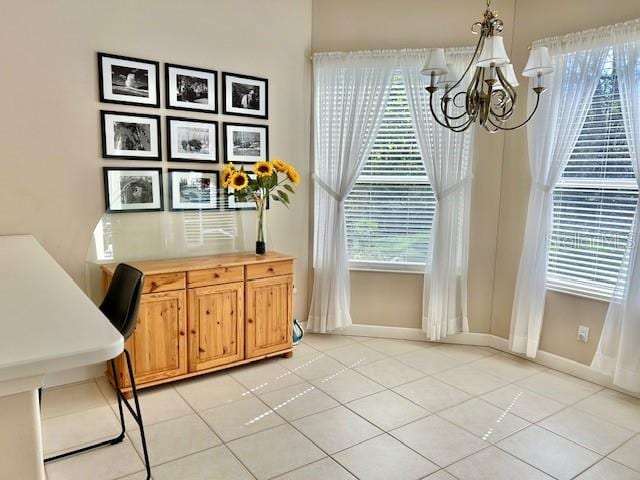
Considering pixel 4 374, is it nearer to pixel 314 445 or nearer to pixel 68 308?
pixel 68 308

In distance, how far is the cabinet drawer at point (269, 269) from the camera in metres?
3.33

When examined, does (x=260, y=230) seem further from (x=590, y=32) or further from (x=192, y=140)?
(x=590, y=32)

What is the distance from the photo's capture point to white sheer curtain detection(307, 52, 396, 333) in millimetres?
3795

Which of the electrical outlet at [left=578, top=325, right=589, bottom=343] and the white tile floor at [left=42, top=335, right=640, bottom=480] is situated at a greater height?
the electrical outlet at [left=578, top=325, right=589, bottom=343]

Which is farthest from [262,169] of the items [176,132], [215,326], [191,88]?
[215,326]

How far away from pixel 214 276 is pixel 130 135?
114 centimetres

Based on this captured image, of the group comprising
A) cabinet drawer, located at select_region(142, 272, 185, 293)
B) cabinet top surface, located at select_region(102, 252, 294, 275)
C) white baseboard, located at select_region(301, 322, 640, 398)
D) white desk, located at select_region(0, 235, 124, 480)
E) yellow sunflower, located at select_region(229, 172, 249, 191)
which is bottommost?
white baseboard, located at select_region(301, 322, 640, 398)

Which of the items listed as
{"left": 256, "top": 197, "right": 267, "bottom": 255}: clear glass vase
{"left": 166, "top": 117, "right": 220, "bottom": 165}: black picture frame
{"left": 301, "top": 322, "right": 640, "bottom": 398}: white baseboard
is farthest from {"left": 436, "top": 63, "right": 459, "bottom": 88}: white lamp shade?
{"left": 301, "top": 322, "right": 640, "bottom": 398}: white baseboard

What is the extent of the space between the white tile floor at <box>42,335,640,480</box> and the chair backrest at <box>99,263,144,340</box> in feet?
2.32

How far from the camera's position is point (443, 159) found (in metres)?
3.74

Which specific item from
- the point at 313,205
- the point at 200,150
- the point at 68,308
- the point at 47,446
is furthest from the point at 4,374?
the point at 313,205

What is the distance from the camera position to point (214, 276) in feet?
10.3

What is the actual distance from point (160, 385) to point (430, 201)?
258 centimetres

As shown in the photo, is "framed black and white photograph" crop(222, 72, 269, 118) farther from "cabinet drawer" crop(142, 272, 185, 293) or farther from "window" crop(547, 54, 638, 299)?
"window" crop(547, 54, 638, 299)
